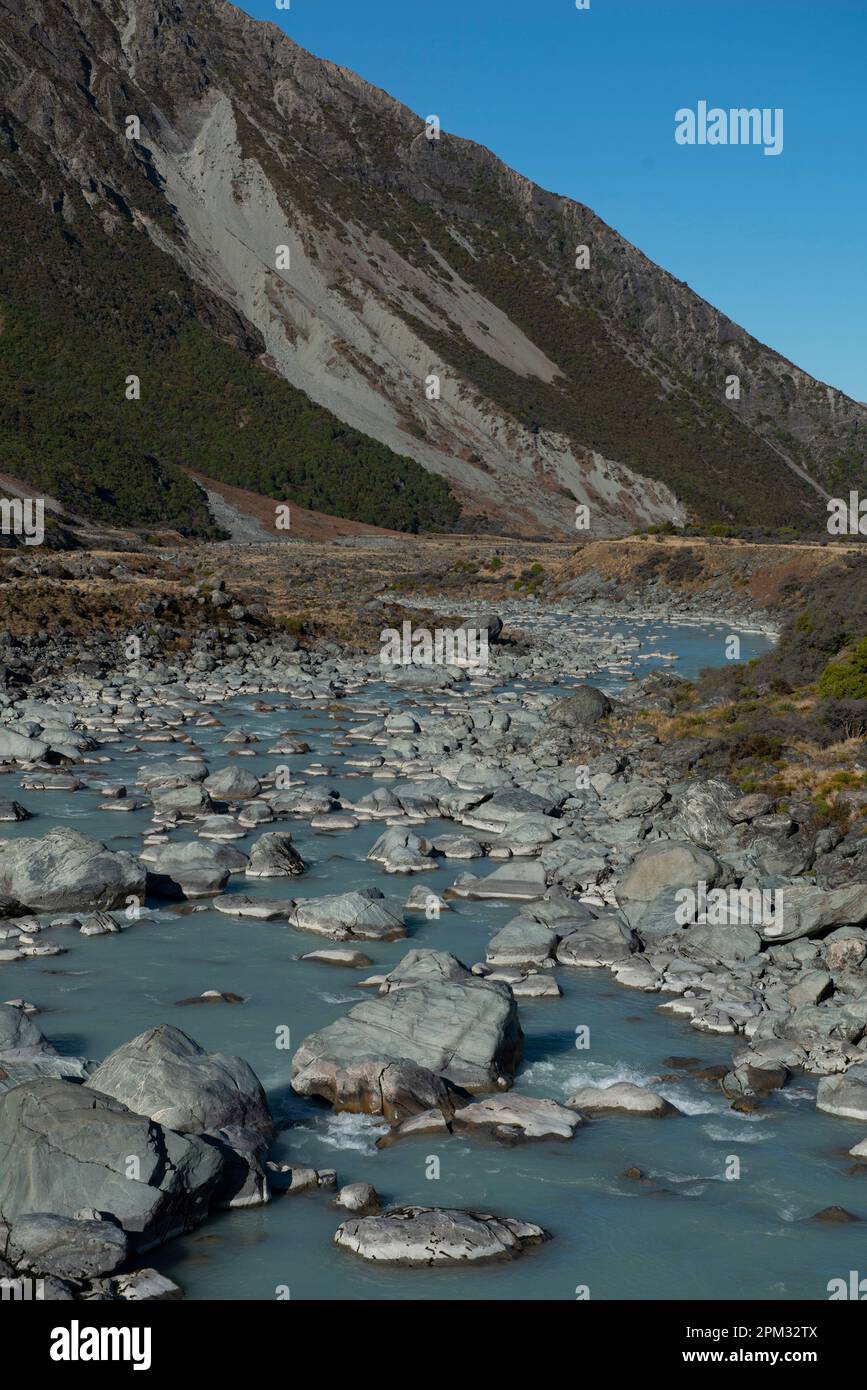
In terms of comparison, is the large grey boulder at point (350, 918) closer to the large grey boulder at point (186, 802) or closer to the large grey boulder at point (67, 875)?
the large grey boulder at point (67, 875)

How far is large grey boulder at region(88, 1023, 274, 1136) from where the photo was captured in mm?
13008

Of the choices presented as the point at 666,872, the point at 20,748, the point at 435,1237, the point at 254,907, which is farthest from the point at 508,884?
the point at 20,748

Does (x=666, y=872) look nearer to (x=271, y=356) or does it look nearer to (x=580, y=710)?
(x=580, y=710)

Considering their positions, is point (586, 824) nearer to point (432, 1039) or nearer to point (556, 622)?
point (432, 1039)

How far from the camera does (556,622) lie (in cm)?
7856

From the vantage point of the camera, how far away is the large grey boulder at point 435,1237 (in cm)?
1175

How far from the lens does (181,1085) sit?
13.3 metres

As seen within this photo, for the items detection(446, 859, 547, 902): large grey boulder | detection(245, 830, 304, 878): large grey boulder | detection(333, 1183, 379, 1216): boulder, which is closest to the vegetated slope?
detection(245, 830, 304, 878): large grey boulder

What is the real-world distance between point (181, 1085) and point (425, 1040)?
11.1ft

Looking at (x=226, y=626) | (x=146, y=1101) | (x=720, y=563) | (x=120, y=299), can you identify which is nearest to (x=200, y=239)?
(x=120, y=299)

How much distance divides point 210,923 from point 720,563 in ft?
248

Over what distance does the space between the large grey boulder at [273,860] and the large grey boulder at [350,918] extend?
2487 millimetres

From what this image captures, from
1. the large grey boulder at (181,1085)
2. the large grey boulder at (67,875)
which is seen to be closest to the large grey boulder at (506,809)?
the large grey boulder at (67,875)
